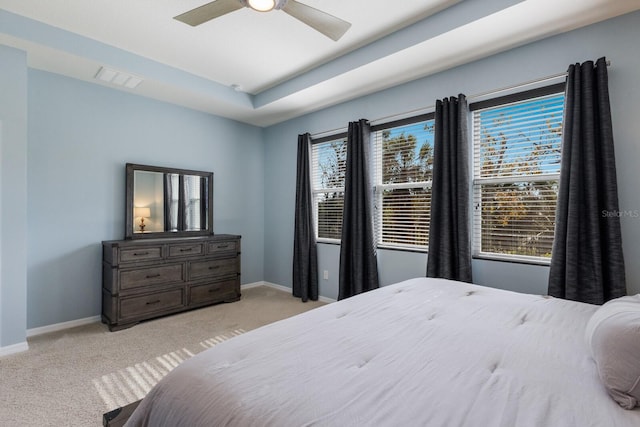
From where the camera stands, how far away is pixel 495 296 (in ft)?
6.15

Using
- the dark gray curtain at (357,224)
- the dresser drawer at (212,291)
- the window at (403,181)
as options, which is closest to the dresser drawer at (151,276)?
the dresser drawer at (212,291)

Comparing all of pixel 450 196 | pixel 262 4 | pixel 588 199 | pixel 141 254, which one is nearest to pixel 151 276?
pixel 141 254

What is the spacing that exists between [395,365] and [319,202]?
3402 millimetres

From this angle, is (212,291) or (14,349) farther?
(212,291)

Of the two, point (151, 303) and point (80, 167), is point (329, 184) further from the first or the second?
point (80, 167)

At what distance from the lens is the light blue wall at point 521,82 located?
86.1 inches

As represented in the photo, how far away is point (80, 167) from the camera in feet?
10.8

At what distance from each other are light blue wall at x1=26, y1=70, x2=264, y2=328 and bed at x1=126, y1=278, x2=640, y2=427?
2.92 m

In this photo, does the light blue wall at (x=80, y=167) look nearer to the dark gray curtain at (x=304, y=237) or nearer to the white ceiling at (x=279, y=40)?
the white ceiling at (x=279, y=40)

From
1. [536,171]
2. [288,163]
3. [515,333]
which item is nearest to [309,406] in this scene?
[515,333]

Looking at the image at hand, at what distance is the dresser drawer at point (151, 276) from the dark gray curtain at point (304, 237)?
57.0 inches

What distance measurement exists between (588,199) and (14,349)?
15.0 ft

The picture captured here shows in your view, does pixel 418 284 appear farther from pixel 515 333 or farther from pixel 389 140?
pixel 389 140

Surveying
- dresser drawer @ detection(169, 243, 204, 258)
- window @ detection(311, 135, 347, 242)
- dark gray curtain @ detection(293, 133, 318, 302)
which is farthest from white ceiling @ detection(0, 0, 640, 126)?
dresser drawer @ detection(169, 243, 204, 258)
